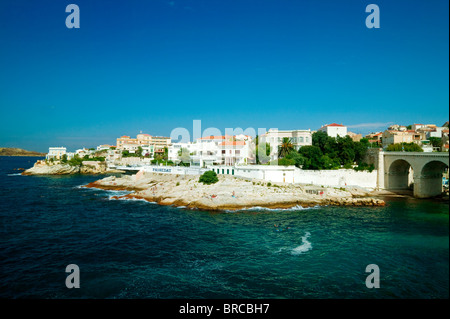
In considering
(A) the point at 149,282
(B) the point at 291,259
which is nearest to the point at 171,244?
(A) the point at 149,282

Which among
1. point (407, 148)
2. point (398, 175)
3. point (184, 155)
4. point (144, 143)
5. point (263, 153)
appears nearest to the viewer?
point (398, 175)

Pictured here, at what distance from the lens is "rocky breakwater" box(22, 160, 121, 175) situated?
72.8 metres

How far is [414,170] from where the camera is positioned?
35.7 m

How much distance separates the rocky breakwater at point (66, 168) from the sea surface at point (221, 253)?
49.4 meters

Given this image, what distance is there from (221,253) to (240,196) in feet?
50.6


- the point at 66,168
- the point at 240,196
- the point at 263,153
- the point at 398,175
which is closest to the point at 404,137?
the point at 398,175

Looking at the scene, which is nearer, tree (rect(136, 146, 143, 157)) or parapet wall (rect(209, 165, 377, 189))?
parapet wall (rect(209, 165, 377, 189))

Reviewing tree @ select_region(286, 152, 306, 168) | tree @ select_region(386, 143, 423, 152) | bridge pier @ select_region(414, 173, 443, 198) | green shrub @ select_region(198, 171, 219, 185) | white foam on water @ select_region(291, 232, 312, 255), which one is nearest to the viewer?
white foam on water @ select_region(291, 232, 312, 255)

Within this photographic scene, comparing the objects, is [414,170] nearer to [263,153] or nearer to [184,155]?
[263,153]

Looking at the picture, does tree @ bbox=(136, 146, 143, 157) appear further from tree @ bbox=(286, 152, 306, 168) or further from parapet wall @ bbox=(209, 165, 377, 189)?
tree @ bbox=(286, 152, 306, 168)

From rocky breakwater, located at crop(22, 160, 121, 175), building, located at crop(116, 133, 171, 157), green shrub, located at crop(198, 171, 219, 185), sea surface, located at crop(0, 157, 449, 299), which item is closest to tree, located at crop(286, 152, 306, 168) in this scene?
green shrub, located at crop(198, 171, 219, 185)

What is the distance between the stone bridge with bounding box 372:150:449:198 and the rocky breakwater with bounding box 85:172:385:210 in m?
7.67

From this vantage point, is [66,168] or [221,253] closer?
[221,253]
